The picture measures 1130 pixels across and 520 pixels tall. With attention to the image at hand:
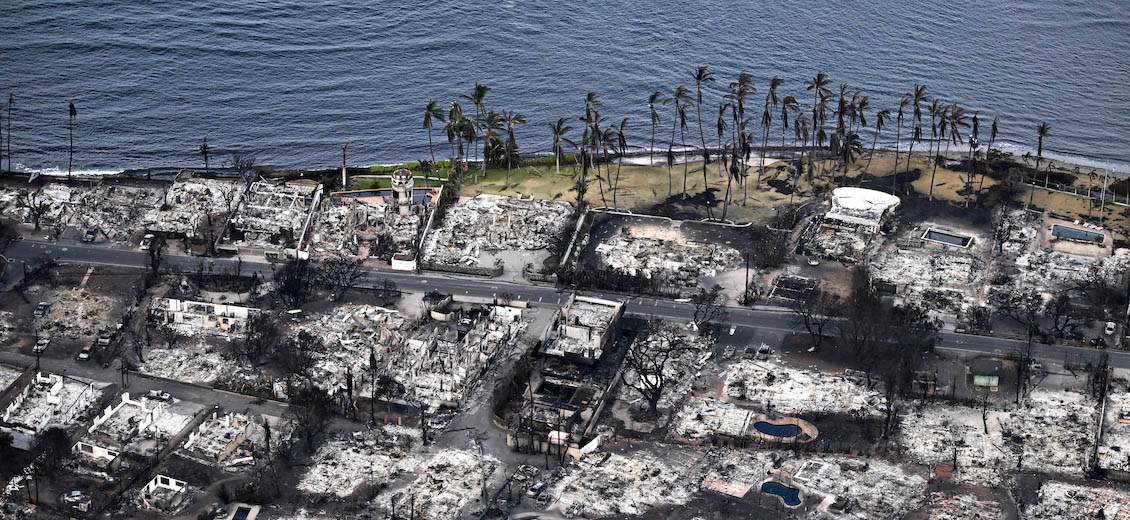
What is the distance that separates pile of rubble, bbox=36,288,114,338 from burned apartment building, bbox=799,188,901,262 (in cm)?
6780

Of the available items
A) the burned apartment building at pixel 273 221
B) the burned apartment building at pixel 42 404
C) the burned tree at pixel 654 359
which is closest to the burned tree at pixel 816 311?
the burned tree at pixel 654 359

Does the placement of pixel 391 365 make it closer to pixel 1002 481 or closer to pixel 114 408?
pixel 114 408

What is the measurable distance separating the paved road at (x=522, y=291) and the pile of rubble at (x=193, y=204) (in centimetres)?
560

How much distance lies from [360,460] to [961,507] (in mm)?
47426

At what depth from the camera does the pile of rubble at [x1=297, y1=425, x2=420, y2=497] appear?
141 metres

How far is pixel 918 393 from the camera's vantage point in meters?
153

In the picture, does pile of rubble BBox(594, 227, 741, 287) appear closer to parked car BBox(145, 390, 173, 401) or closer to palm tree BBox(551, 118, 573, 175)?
palm tree BBox(551, 118, 573, 175)

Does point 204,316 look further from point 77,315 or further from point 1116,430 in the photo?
point 1116,430

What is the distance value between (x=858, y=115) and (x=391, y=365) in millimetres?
66575

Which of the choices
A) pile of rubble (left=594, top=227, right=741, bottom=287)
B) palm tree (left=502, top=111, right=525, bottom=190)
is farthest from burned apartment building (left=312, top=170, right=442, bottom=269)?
pile of rubble (left=594, top=227, right=741, bottom=287)

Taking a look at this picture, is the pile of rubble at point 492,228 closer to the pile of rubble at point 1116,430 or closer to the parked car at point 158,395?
the parked car at point 158,395

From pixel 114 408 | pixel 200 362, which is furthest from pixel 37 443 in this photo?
pixel 200 362

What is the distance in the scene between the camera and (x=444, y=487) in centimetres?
14050

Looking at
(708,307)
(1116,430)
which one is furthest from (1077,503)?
(708,307)
